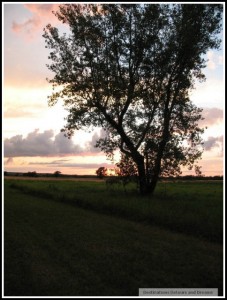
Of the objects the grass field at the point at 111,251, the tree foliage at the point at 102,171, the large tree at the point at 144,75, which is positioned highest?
the large tree at the point at 144,75

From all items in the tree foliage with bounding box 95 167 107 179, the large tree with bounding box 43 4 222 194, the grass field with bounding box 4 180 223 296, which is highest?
the large tree with bounding box 43 4 222 194

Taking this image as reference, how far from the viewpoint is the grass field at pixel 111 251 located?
40.9ft

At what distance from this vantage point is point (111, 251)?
55.2ft

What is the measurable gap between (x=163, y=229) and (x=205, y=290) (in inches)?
413

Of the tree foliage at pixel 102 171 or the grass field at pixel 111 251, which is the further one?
the tree foliage at pixel 102 171

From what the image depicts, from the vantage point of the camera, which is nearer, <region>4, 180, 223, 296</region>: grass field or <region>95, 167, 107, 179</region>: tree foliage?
<region>4, 180, 223, 296</region>: grass field

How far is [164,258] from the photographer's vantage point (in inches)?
615

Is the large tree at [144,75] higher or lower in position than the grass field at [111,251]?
higher

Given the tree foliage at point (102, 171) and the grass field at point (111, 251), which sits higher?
the tree foliage at point (102, 171)

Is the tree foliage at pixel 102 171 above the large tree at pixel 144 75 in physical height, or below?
below

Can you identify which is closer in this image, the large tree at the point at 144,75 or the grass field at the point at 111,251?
the grass field at the point at 111,251

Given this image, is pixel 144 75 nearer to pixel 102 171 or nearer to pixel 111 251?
pixel 102 171

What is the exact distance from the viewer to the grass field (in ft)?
40.9

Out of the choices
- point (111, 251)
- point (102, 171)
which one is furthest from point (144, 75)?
point (111, 251)
